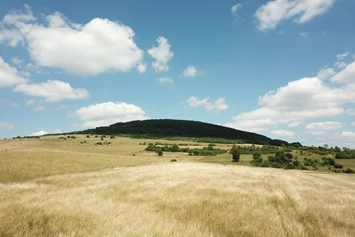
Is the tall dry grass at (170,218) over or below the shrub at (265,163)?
over

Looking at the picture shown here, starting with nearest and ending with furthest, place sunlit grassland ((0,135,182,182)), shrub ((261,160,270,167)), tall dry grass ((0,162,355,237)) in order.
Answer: tall dry grass ((0,162,355,237)) < sunlit grassland ((0,135,182,182)) < shrub ((261,160,270,167))

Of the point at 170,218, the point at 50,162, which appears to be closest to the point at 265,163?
the point at 50,162

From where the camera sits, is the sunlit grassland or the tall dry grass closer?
the tall dry grass

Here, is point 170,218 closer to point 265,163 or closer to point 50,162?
point 50,162

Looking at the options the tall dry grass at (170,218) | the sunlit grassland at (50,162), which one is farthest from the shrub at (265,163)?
the tall dry grass at (170,218)

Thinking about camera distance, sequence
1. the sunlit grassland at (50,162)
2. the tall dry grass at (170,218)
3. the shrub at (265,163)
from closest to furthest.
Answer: the tall dry grass at (170,218) < the sunlit grassland at (50,162) < the shrub at (265,163)

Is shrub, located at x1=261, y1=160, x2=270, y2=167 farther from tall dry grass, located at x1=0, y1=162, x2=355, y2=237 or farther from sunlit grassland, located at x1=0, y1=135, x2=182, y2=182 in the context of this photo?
tall dry grass, located at x1=0, y1=162, x2=355, y2=237

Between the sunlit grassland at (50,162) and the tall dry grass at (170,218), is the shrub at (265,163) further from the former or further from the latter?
the tall dry grass at (170,218)

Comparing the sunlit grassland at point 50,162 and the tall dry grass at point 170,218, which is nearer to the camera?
the tall dry grass at point 170,218

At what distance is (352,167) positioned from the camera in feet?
231

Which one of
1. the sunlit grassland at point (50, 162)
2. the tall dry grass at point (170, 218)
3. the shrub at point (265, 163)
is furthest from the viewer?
the shrub at point (265, 163)

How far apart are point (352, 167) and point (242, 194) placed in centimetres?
7140

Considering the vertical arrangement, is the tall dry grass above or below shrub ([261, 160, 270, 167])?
above

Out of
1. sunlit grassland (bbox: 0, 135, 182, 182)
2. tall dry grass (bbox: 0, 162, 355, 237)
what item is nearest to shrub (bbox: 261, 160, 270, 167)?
sunlit grassland (bbox: 0, 135, 182, 182)
